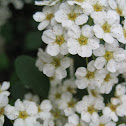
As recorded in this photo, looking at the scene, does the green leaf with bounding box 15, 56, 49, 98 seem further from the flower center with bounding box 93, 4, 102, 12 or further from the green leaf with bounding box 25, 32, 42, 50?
the green leaf with bounding box 25, 32, 42, 50

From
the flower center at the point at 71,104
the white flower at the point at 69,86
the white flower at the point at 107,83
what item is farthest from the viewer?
the white flower at the point at 69,86

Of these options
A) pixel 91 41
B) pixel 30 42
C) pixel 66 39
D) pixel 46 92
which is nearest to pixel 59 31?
pixel 66 39

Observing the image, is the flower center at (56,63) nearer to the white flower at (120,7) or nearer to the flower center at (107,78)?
the flower center at (107,78)

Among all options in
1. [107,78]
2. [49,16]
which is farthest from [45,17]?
[107,78]

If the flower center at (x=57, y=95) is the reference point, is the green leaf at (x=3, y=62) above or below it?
below

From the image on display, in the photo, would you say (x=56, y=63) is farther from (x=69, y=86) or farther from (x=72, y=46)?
(x=69, y=86)

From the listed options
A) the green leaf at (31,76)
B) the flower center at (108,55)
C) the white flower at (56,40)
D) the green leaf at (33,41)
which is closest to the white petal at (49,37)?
the white flower at (56,40)

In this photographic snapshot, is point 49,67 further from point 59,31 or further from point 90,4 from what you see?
point 90,4
